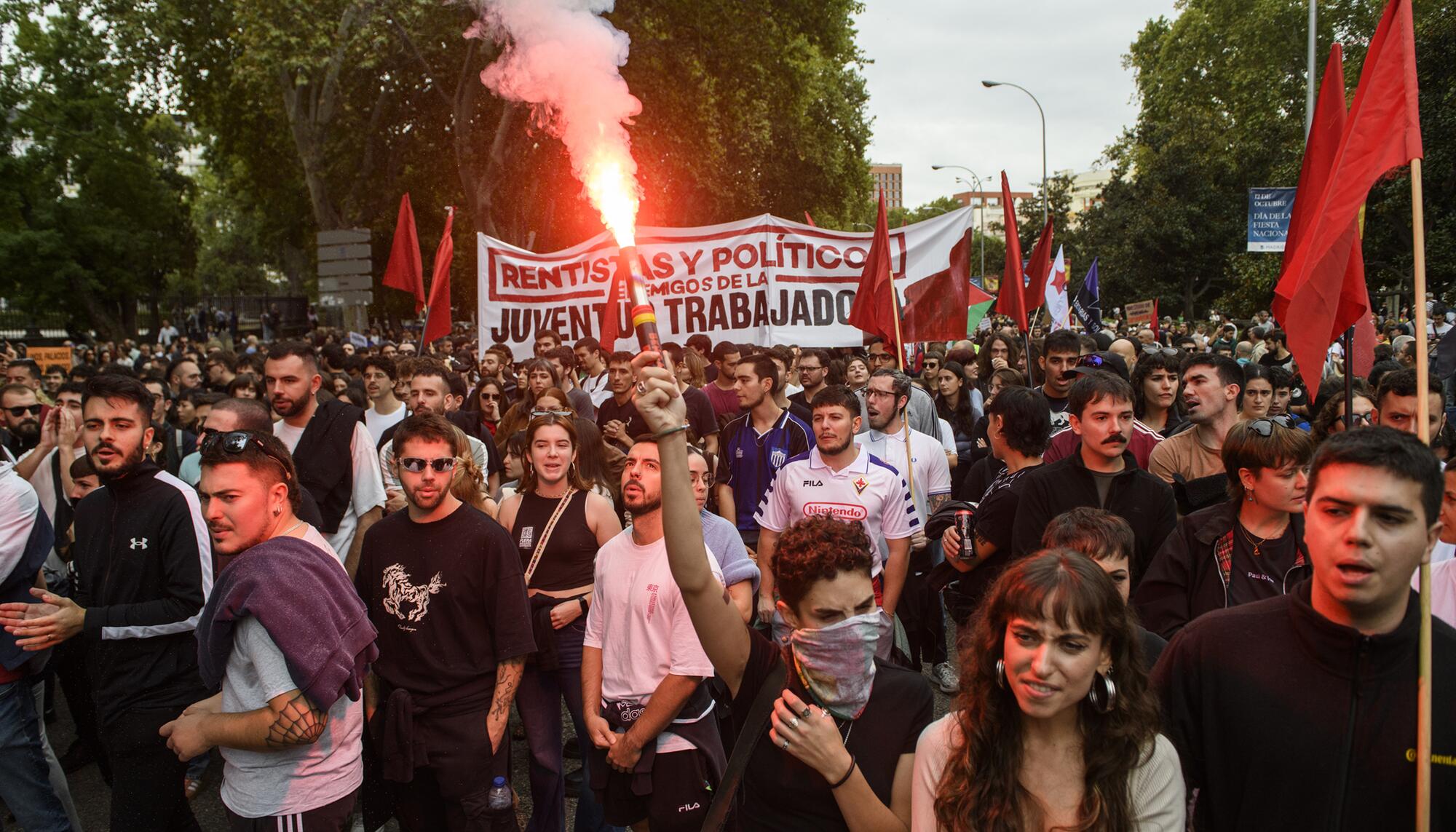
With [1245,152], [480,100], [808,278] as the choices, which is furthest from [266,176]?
[1245,152]

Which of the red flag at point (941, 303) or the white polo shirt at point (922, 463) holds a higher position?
the red flag at point (941, 303)

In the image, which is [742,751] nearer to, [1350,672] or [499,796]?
[1350,672]

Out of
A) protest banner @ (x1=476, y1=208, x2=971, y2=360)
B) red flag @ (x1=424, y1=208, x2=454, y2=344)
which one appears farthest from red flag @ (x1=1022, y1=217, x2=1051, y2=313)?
red flag @ (x1=424, y1=208, x2=454, y2=344)

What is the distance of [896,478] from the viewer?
4.88 meters

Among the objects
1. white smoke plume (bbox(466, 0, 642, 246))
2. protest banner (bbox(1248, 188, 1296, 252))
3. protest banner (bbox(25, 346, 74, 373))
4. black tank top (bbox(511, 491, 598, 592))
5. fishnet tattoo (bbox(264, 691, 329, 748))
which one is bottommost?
fishnet tattoo (bbox(264, 691, 329, 748))

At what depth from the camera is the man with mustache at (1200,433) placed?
5.30 m

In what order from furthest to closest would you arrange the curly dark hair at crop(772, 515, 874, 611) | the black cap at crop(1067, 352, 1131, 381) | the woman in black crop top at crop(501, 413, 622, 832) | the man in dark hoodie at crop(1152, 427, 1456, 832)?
the black cap at crop(1067, 352, 1131, 381), the woman in black crop top at crop(501, 413, 622, 832), the curly dark hair at crop(772, 515, 874, 611), the man in dark hoodie at crop(1152, 427, 1456, 832)

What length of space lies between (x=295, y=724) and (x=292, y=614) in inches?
12.9

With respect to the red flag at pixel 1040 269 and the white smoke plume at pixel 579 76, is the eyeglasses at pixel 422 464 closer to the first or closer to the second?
the white smoke plume at pixel 579 76

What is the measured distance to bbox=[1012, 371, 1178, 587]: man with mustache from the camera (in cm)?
407

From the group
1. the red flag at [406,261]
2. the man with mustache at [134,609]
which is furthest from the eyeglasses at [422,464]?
the red flag at [406,261]

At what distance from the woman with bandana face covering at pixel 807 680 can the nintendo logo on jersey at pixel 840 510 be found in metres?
2.12

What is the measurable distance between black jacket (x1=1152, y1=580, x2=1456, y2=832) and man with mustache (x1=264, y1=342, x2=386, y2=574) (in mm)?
4122

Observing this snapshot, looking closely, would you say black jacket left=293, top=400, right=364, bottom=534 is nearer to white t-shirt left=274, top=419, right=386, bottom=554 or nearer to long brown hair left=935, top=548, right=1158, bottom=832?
white t-shirt left=274, top=419, right=386, bottom=554
